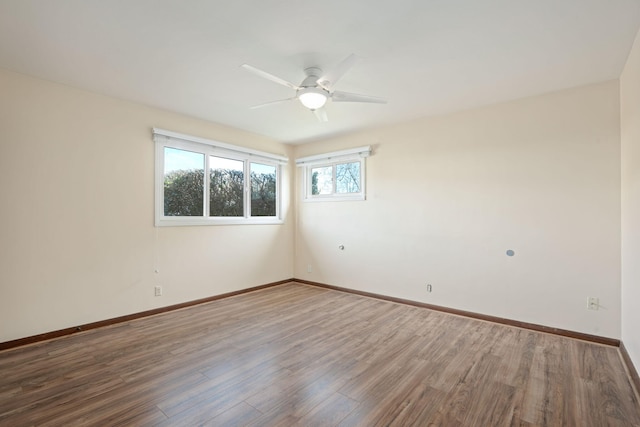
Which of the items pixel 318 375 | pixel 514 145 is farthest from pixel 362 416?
pixel 514 145

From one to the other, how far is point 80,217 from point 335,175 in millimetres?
3388

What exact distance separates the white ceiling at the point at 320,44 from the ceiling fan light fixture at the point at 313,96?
0.23 metres

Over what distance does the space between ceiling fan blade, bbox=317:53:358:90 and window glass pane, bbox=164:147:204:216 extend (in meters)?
2.35

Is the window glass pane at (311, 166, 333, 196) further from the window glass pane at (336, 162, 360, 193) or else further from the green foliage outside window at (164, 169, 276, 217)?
the green foliage outside window at (164, 169, 276, 217)

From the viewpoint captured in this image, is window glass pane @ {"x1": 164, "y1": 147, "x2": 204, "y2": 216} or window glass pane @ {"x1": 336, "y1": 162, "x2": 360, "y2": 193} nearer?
window glass pane @ {"x1": 164, "y1": 147, "x2": 204, "y2": 216}

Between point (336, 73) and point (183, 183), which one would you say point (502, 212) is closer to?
point (336, 73)

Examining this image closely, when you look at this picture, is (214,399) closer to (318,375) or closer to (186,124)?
(318,375)

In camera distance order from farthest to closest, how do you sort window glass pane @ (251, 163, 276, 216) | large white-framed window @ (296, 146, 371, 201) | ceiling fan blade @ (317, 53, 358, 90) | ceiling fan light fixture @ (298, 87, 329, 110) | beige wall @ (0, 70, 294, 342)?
1. window glass pane @ (251, 163, 276, 216)
2. large white-framed window @ (296, 146, 371, 201)
3. beige wall @ (0, 70, 294, 342)
4. ceiling fan light fixture @ (298, 87, 329, 110)
5. ceiling fan blade @ (317, 53, 358, 90)

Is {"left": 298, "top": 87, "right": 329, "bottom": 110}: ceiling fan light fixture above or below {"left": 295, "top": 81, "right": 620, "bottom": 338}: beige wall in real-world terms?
above

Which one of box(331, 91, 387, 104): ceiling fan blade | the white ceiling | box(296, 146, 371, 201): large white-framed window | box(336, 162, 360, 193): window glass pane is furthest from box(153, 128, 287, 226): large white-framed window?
box(331, 91, 387, 104): ceiling fan blade

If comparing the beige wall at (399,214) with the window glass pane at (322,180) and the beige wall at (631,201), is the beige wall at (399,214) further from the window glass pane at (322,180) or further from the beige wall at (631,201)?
the window glass pane at (322,180)

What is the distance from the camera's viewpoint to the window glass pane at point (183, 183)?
3801 millimetres

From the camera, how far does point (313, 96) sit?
258 centimetres

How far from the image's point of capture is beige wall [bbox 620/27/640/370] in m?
2.17
